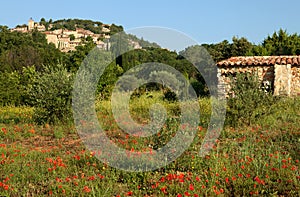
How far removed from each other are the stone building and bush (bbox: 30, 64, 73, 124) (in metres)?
7.50

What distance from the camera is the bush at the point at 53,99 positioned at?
10.9 meters

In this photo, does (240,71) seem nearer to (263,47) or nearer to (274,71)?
(274,71)

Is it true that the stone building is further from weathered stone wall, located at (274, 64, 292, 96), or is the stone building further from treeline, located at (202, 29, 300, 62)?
treeline, located at (202, 29, 300, 62)

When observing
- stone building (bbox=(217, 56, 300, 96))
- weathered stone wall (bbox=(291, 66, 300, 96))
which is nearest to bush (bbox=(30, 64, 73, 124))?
stone building (bbox=(217, 56, 300, 96))

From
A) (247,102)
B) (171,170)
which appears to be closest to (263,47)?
(247,102)

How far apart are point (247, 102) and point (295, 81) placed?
792 centimetres

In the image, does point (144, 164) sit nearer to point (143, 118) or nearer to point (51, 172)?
point (51, 172)

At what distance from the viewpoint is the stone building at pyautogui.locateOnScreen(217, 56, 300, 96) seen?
625 inches

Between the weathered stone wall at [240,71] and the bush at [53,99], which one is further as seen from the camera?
the weathered stone wall at [240,71]

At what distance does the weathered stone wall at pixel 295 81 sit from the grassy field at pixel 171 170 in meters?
8.28

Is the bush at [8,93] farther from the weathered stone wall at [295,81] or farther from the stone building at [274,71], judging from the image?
the weathered stone wall at [295,81]

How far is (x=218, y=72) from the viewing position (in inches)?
694

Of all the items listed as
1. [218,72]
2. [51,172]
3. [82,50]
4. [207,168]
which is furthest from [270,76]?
[82,50]

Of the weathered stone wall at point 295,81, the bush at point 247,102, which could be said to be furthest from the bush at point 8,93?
the weathered stone wall at point 295,81
